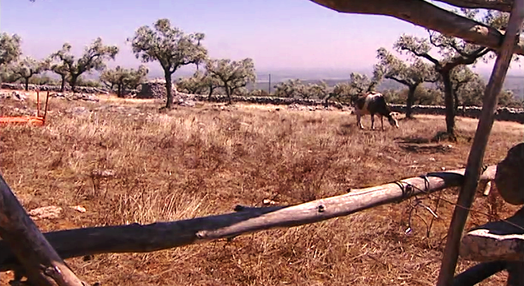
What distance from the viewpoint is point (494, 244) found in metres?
2.26

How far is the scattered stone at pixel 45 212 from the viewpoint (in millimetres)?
4562

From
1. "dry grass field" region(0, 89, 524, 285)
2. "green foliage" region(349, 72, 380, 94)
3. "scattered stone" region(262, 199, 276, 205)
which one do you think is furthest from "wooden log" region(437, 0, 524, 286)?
"green foliage" region(349, 72, 380, 94)

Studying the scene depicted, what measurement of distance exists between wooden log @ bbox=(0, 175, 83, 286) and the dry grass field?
6.88 feet

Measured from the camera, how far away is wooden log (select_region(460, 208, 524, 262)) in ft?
7.36

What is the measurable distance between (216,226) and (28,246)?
0.80 meters

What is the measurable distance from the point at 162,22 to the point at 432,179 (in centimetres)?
2219

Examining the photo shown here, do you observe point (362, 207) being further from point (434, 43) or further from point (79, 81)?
point (79, 81)

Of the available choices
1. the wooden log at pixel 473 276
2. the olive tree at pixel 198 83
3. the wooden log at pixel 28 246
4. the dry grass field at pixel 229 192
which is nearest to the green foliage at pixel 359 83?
the olive tree at pixel 198 83

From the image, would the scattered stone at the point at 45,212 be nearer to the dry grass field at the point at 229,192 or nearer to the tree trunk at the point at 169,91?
the dry grass field at the point at 229,192

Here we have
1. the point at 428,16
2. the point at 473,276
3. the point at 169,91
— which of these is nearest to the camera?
the point at 428,16

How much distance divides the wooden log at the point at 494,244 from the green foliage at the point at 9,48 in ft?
111

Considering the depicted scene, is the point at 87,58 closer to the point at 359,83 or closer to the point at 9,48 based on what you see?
the point at 9,48

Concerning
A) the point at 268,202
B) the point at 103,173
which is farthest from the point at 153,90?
the point at 268,202

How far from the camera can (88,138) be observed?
8.36 m
